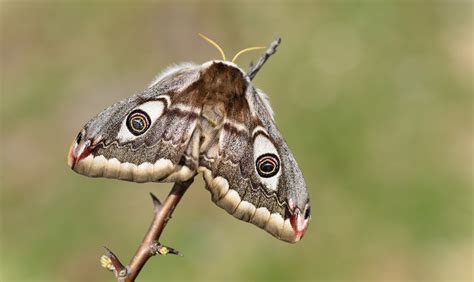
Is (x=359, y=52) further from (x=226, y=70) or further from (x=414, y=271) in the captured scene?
(x=226, y=70)

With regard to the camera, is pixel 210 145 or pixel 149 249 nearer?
pixel 149 249

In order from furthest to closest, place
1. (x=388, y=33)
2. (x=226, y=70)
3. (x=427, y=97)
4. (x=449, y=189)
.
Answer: (x=388, y=33) → (x=427, y=97) → (x=449, y=189) → (x=226, y=70)

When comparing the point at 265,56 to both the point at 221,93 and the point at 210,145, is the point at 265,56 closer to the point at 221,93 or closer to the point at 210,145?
the point at 221,93

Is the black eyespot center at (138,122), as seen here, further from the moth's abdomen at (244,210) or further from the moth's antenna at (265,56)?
the moth's antenna at (265,56)

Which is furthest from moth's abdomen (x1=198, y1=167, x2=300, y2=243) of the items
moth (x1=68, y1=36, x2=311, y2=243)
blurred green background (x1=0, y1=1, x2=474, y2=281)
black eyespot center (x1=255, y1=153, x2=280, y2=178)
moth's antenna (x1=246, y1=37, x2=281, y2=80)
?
blurred green background (x1=0, y1=1, x2=474, y2=281)

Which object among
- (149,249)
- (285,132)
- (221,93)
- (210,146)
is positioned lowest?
(149,249)

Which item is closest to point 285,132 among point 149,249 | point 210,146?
point 210,146

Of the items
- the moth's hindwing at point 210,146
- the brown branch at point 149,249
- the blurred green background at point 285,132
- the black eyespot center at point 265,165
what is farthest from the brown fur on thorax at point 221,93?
the blurred green background at point 285,132

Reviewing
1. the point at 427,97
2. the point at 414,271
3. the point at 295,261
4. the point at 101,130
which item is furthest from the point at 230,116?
the point at 427,97
